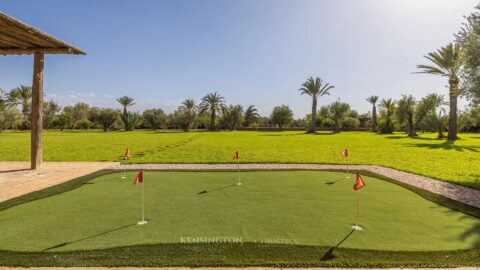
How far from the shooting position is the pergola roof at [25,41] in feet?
26.9

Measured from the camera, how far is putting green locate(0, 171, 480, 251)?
455 cm

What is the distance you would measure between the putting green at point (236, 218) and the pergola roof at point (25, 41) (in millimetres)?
Result: 4955

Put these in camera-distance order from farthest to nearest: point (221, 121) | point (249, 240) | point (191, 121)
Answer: point (221, 121) < point (191, 121) < point (249, 240)

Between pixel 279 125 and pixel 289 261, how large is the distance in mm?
65062

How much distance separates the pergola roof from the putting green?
4.95 metres

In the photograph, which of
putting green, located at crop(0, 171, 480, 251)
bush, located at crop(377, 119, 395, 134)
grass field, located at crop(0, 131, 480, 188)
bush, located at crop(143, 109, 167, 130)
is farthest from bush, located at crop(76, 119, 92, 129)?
putting green, located at crop(0, 171, 480, 251)

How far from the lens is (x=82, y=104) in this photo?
77.6 meters

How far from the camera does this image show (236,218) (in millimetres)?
5512

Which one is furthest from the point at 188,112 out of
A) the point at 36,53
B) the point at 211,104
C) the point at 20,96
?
the point at 36,53

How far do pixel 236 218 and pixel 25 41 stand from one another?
34.2 feet

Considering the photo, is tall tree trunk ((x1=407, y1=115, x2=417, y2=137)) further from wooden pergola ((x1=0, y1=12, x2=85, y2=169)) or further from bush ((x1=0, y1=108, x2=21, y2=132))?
bush ((x1=0, y1=108, x2=21, y2=132))

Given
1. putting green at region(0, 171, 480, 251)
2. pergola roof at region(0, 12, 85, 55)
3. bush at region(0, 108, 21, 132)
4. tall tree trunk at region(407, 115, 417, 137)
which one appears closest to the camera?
putting green at region(0, 171, 480, 251)

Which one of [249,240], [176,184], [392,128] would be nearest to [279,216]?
[249,240]

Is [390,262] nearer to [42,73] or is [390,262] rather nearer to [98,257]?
[98,257]
